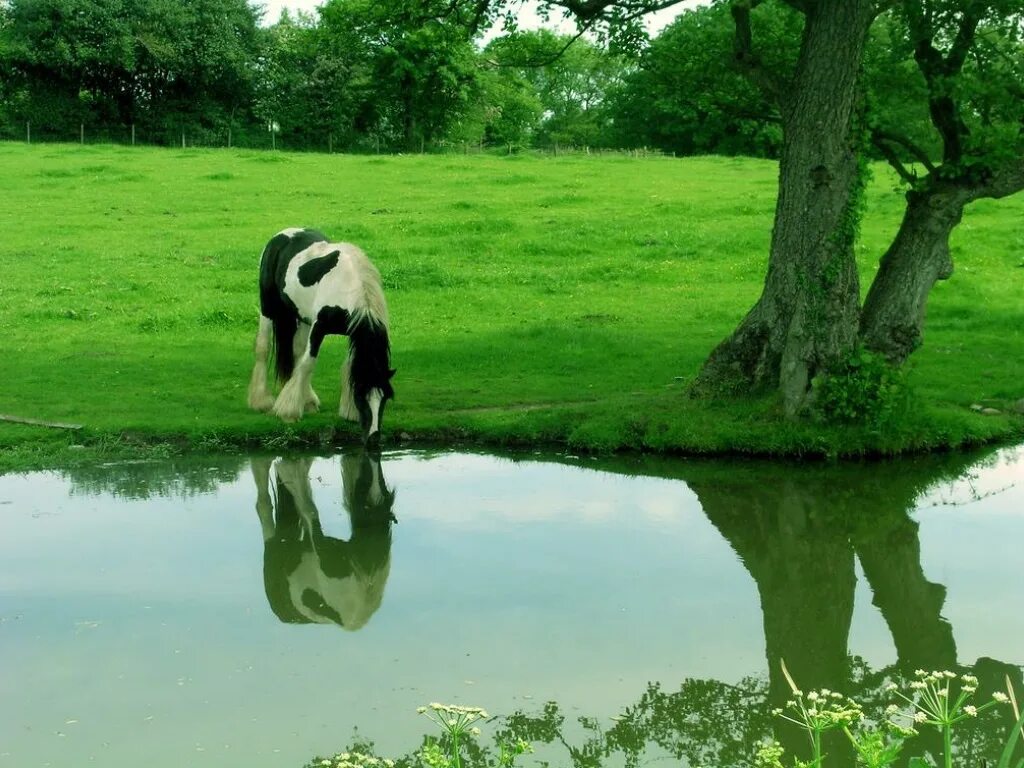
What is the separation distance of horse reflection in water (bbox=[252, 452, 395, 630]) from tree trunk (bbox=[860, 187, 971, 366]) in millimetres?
5997

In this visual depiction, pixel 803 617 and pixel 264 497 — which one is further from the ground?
pixel 803 617

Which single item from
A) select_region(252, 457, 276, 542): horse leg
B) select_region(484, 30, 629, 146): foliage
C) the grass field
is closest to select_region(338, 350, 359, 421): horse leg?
the grass field

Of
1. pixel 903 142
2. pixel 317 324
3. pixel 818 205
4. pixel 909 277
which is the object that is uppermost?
pixel 903 142

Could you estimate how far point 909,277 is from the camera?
1359 centimetres

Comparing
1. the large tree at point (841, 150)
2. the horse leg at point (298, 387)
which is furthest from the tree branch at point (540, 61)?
the horse leg at point (298, 387)

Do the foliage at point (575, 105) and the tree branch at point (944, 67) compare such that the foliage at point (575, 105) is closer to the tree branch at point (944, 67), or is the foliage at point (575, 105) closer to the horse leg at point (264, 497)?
the tree branch at point (944, 67)

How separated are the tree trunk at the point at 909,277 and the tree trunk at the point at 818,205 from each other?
1.30 meters

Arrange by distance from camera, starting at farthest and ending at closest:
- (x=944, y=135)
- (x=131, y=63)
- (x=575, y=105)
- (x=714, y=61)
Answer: (x=575, y=105)
(x=131, y=63)
(x=714, y=61)
(x=944, y=135)

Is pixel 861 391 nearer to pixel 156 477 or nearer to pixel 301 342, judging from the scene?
pixel 301 342

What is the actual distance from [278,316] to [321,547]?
5097 mm

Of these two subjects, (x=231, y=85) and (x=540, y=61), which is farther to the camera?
(x=231, y=85)

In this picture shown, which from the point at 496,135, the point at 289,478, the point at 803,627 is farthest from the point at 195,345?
the point at 496,135

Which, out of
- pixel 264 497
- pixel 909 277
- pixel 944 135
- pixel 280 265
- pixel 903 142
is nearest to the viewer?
pixel 264 497

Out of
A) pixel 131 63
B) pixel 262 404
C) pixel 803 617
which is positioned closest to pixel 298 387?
pixel 262 404
